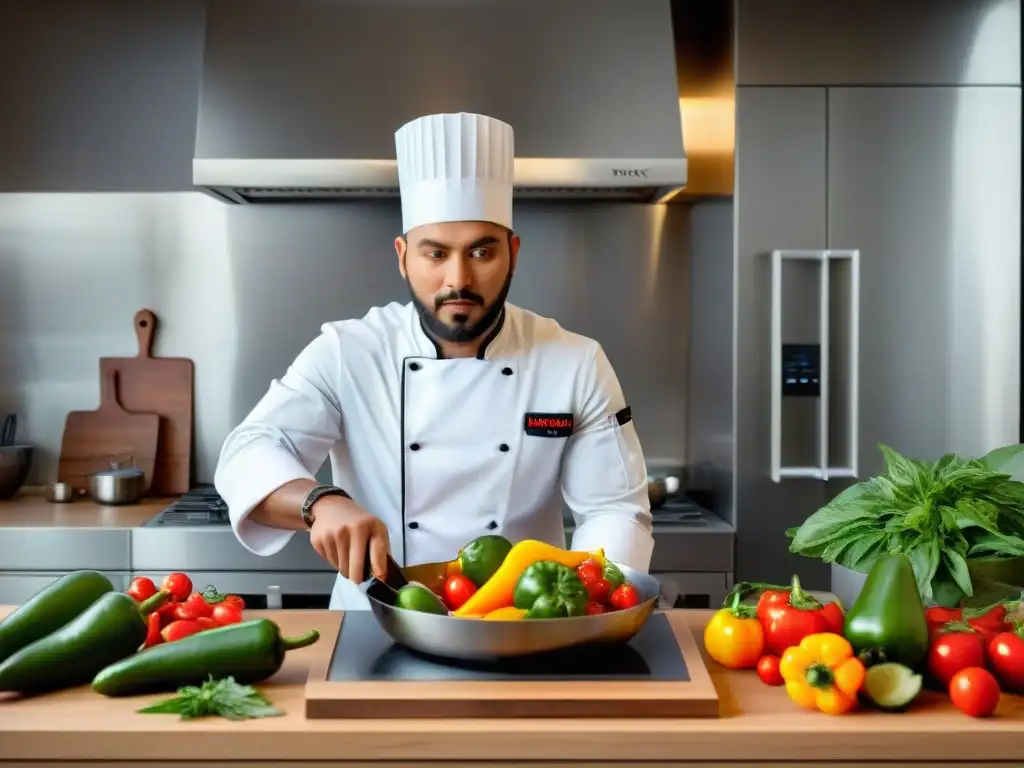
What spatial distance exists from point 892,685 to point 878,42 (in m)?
2.28

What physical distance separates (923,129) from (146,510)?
8.23 ft

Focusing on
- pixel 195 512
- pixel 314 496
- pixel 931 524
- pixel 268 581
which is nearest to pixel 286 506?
pixel 314 496

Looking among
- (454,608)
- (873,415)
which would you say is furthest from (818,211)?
(454,608)

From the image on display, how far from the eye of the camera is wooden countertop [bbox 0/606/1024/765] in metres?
1.29

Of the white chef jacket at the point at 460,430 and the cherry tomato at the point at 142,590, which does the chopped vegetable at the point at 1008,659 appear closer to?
the white chef jacket at the point at 460,430

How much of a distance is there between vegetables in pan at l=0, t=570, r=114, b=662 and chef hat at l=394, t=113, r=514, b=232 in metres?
0.94

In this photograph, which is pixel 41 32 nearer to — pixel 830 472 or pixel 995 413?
pixel 830 472

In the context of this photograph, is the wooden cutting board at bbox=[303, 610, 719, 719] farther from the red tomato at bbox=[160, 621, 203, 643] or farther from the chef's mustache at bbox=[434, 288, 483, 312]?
the chef's mustache at bbox=[434, 288, 483, 312]

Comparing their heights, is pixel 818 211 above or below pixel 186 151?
below

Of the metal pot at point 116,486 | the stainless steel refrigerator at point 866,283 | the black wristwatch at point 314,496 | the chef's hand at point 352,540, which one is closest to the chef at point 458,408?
the black wristwatch at point 314,496

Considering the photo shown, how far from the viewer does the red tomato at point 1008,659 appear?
1389 mm

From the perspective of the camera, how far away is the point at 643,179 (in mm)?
3029

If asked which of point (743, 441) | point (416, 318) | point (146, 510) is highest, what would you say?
point (416, 318)

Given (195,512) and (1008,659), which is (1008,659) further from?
(195,512)
